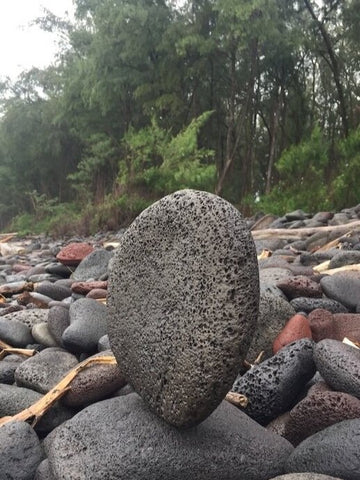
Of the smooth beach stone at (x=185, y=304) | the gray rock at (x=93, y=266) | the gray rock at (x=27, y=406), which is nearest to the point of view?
the smooth beach stone at (x=185, y=304)

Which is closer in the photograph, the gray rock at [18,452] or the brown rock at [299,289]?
the gray rock at [18,452]

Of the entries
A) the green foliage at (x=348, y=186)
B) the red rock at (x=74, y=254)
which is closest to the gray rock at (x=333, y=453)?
the red rock at (x=74, y=254)

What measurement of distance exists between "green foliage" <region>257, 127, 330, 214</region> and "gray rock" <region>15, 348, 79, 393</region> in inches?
322

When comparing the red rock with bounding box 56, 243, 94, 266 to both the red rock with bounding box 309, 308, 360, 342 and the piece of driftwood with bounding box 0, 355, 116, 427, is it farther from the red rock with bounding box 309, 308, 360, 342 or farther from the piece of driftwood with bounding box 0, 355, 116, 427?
the piece of driftwood with bounding box 0, 355, 116, 427

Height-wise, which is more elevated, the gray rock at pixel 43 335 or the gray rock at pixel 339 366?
the gray rock at pixel 339 366

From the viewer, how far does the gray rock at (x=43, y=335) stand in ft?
10.4

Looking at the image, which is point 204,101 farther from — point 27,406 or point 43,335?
point 27,406

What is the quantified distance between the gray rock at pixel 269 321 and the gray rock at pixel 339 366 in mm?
616

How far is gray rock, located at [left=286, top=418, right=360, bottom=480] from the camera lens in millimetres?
1634

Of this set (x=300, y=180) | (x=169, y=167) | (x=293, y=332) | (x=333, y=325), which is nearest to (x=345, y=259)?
(x=333, y=325)

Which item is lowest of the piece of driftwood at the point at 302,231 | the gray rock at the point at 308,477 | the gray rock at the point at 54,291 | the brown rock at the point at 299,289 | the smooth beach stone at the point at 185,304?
the piece of driftwood at the point at 302,231

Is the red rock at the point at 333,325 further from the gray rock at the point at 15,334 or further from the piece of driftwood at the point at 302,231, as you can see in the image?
the piece of driftwood at the point at 302,231

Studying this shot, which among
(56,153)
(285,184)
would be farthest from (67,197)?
(285,184)

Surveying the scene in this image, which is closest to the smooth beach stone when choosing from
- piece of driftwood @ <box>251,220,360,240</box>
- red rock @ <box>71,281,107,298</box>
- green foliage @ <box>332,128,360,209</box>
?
red rock @ <box>71,281,107,298</box>
